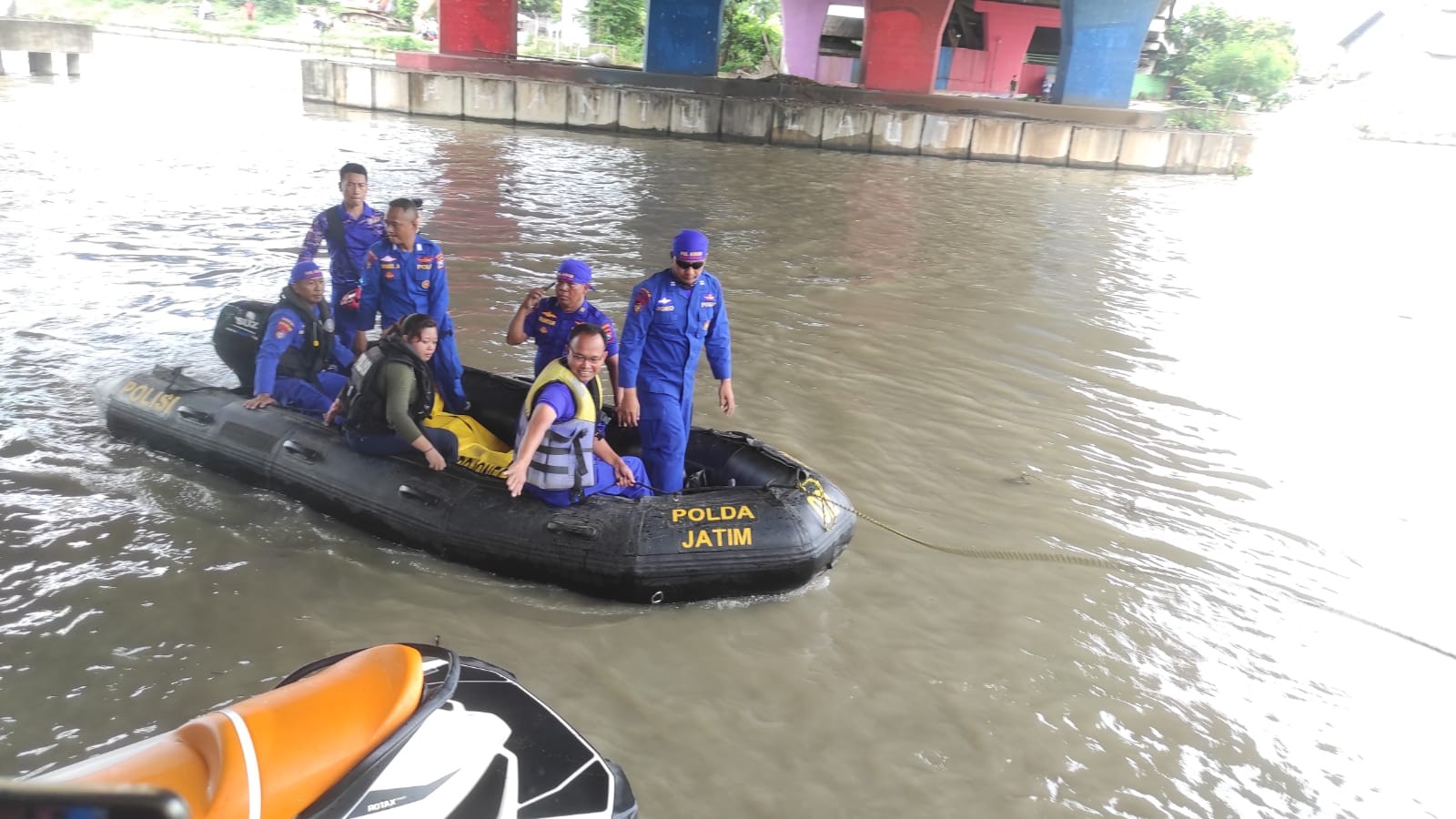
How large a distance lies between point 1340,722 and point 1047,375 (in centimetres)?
450

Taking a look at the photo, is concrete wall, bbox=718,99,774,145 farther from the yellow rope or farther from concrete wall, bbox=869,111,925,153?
the yellow rope

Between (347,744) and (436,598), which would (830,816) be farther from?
(436,598)

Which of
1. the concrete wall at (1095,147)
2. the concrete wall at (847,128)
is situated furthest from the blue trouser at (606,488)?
the concrete wall at (1095,147)

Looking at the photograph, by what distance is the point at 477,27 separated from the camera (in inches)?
974

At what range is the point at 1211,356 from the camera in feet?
30.2

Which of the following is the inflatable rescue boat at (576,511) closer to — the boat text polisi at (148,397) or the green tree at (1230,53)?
the boat text polisi at (148,397)

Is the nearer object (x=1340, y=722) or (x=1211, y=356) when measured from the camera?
(x=1340, y=722)

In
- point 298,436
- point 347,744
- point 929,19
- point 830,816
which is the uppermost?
point 929,19

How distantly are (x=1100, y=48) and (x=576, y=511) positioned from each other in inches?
1019

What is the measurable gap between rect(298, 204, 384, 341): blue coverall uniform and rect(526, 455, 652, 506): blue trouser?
106 inches

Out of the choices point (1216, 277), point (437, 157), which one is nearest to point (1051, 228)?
point (1216, 277)

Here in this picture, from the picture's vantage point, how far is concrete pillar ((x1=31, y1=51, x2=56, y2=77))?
25953 mm

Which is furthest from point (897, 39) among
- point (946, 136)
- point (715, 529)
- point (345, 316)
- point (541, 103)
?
point (715, 529)

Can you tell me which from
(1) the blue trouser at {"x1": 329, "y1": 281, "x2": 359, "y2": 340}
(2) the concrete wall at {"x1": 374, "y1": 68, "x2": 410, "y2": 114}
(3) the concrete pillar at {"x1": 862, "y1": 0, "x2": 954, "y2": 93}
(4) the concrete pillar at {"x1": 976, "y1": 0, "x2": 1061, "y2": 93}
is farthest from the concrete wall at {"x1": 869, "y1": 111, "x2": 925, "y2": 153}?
(1) the blue trouser at {"x1": 329, "y1": 281, "x2": 359, "y2": 340}
